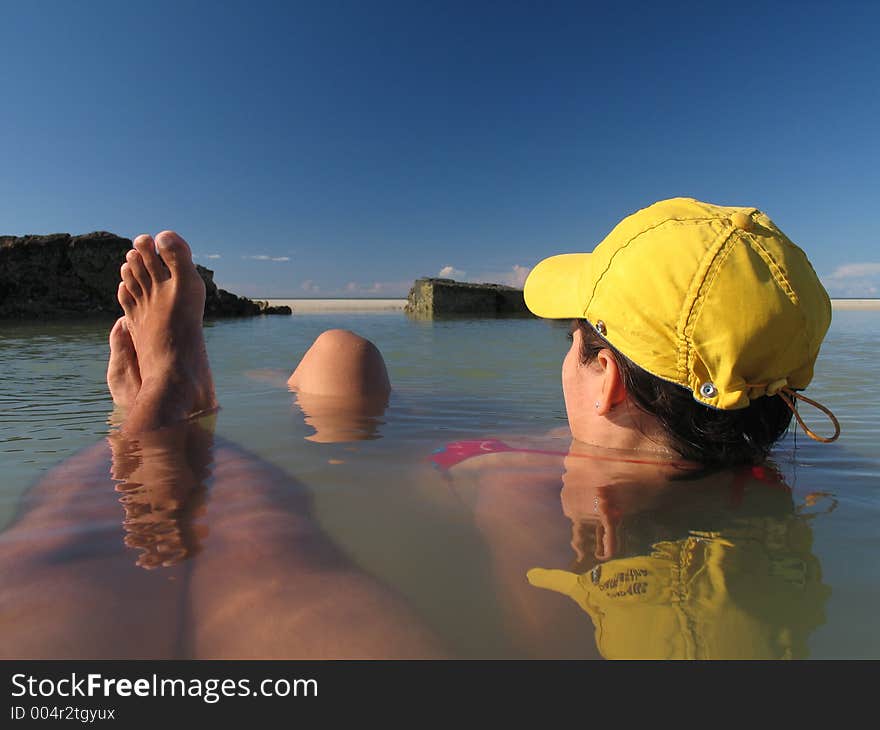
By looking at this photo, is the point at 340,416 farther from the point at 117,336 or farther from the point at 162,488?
the point at 117,336

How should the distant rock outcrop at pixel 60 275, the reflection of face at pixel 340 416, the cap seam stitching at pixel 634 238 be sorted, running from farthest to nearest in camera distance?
the distant rock outcrop at pixel 60 275 → the reflection of face at pixel 340 416 → the cap seam stitching at pixel 634 238

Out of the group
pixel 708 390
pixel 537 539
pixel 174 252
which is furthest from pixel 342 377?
pixel 708 390

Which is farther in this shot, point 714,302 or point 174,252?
point 174,252

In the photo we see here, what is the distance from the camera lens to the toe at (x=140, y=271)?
2666mm

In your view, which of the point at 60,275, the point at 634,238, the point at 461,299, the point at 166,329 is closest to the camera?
the point at 634,238

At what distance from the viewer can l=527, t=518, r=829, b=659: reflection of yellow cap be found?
0.75 meters

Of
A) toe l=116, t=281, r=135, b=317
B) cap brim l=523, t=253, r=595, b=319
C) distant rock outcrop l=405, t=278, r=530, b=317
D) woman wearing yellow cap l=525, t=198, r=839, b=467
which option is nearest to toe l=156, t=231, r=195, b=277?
toe l=116, t=281, r=135, b=317

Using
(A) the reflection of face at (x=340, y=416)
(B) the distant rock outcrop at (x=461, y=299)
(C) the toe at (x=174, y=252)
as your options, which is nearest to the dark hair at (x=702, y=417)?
(A) the reflection of face at (x=340, y=416)

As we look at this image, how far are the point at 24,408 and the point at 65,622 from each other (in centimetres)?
224

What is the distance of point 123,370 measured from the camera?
260 cm

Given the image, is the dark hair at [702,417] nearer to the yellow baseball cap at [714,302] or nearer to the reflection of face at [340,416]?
the yellow baseball cap at [714,302]

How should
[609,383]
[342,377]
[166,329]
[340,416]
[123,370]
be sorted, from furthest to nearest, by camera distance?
[342,377] < [123,370] < [166,329] < [340,416] < [609,383]

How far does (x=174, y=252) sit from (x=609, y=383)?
88.2 inches

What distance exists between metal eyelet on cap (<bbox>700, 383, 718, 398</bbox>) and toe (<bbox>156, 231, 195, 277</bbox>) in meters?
2.45
